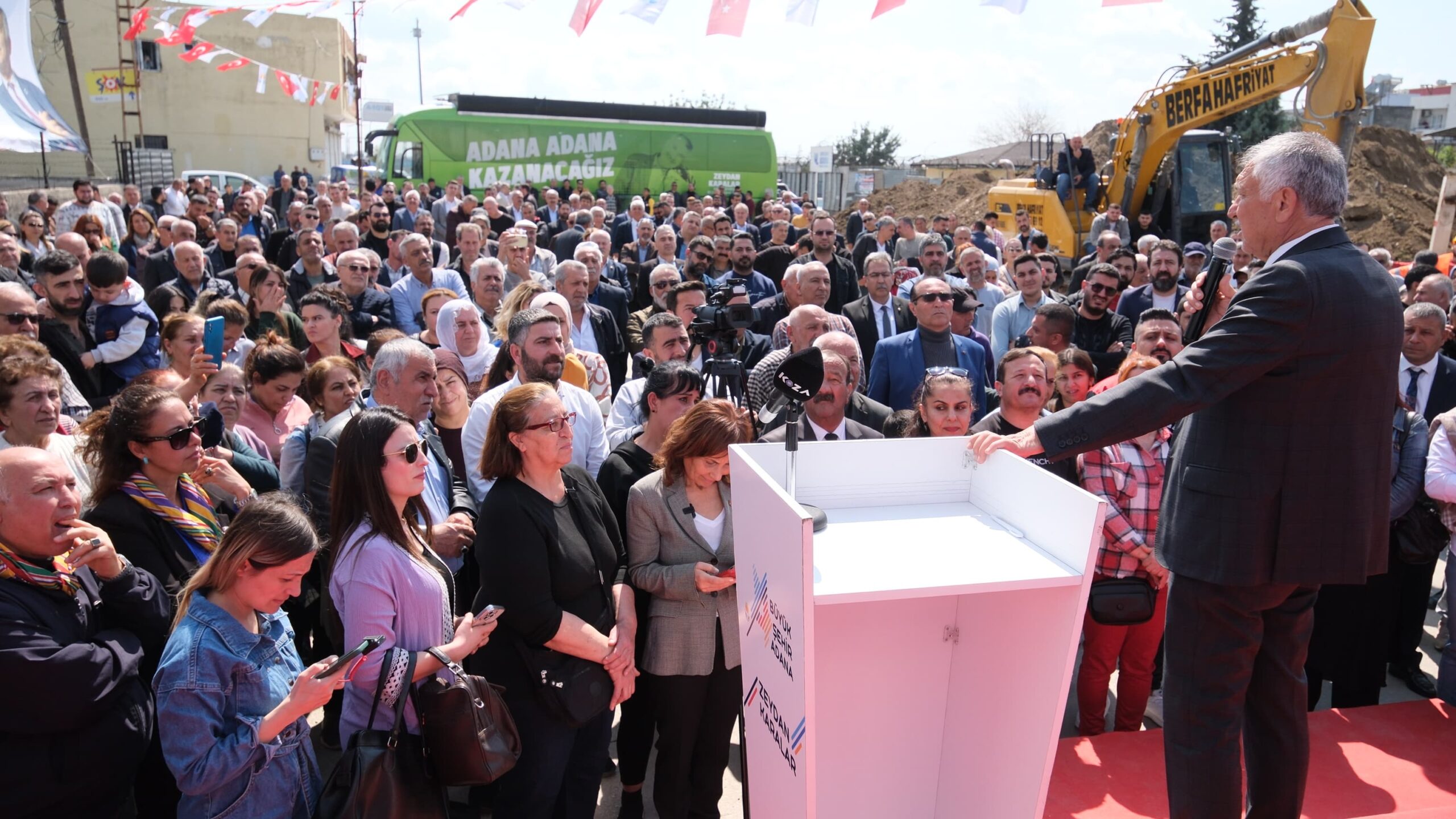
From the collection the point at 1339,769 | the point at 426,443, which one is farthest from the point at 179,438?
the point at 1339,769

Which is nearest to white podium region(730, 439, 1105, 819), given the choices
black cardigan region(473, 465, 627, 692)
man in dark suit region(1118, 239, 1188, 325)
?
black cardigan region(473, 465, 627, 692)

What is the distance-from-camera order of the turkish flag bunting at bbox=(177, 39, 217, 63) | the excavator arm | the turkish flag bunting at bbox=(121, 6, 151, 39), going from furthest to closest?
the turkish flag bunting at bbox=(177, 39, 217, 63) < the turkish flag bunting at bbox=(121, 6, 151, 39) < the excavator arm

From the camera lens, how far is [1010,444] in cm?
217

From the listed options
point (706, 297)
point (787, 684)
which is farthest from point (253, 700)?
point (706, 297)

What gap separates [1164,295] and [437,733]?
6.68m

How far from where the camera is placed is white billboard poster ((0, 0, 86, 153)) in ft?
40.5

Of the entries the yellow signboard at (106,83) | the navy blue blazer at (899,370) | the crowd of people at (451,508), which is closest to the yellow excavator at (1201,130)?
the crowd of people at (451,508)

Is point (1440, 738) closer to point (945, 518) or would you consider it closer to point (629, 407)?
point (945, 518)

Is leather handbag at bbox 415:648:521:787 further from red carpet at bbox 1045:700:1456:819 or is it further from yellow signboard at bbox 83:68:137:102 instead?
yellow signboard at bbox 83:68:137:102

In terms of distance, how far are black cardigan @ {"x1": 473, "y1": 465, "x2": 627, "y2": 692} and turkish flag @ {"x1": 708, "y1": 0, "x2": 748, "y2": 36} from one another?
5547 mm

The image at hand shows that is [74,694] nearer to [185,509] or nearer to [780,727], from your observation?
[185,509]

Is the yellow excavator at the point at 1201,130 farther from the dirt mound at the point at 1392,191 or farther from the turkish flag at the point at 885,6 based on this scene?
the turkish flag at the point at 885,6

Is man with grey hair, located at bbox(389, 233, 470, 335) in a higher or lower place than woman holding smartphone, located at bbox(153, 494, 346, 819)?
higher

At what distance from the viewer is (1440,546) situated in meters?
3.97
